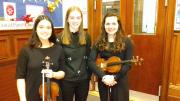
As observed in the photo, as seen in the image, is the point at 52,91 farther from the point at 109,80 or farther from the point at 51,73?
the point at 109,80

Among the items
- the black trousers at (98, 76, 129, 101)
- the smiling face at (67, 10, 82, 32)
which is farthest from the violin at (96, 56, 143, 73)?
the smiling face at (67, 10, 82, 32)

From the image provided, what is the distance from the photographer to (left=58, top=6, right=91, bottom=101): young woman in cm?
190

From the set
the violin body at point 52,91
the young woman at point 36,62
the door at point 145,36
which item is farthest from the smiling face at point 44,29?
the door at point 145,36

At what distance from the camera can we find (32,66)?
5.30 feet

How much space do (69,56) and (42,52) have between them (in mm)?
305

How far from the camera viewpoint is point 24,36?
2.78 m

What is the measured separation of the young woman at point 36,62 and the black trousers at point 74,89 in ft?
0.79

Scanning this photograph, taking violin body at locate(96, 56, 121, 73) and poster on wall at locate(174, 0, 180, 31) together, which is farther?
Result: poster on wall at locate(174, 0, 180, 31)

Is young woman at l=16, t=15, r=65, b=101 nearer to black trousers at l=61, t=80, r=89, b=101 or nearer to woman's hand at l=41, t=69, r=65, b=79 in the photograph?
woman's hand at l=41, t=69, r=65, b=79

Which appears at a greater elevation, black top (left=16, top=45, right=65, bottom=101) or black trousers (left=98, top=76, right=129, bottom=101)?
black top (left=16, top=45, right=65, bottom=101)

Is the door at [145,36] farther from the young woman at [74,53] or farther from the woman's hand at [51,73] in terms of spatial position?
the woman's hand at [51,73]

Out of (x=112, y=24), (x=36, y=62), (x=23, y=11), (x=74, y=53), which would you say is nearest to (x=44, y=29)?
(x=36, y=62)

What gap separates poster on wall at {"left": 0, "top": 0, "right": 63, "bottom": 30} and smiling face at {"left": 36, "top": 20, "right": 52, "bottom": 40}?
1.01 meters

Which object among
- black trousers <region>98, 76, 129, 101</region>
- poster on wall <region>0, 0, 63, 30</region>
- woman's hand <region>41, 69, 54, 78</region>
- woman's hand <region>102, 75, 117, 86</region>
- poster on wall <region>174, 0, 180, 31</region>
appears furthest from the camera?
poster on wall <region>174, 0, 180, 31</region>
